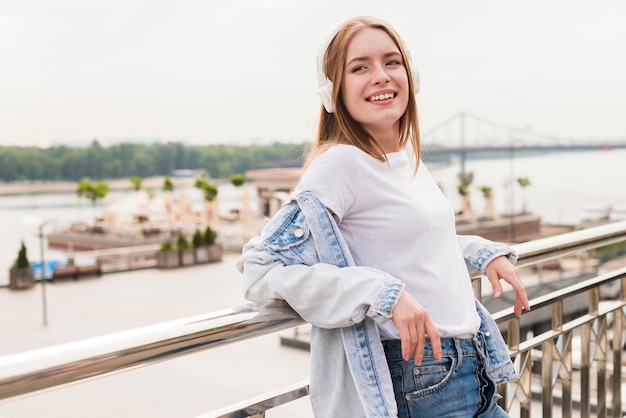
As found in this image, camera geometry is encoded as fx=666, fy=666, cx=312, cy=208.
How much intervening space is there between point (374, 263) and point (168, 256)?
2025 centimetres

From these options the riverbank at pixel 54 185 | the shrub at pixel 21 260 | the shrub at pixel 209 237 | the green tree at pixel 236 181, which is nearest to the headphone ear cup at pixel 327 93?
the shrub at pixel 21 260

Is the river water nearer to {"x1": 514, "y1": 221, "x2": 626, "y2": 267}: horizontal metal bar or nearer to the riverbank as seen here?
the riverbank

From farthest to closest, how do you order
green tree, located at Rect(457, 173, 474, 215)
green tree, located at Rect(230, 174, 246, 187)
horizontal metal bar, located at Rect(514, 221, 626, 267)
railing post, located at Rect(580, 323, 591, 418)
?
1. green tree, located at Rect(457, 173, 474, 215)
2. green tree, located at Rect(230, 174, 246, 187)
3. railing post, located at Rect(580, 323, 591, 418)
4. horizontal metal bar, located at Rect(514, 221, 626, 267)

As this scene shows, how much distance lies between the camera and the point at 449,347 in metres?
0.83

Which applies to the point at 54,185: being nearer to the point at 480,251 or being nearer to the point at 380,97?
the point at 480,251

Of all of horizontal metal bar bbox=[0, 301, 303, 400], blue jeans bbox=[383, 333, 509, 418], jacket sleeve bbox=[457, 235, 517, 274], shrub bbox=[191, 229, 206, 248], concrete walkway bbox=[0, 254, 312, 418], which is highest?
jacket sleeve bbox=[457, 235, 517, 274]

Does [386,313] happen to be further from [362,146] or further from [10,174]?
[10,174]

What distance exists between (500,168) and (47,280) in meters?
58.3

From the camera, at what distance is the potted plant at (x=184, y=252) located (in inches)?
815

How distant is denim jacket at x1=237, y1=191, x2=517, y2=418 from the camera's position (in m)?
0.73

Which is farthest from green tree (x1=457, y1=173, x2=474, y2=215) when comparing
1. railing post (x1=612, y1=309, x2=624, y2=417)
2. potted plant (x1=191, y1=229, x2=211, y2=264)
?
railing post (x1=612, y1=309, x2=624, y2=417)

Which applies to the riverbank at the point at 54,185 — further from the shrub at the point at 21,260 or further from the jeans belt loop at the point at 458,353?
the jeans belt loop at the point at 458,353

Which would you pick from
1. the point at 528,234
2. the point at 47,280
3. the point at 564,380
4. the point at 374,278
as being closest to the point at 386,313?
the point at 374,278

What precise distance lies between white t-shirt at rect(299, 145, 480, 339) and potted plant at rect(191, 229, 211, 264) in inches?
792
